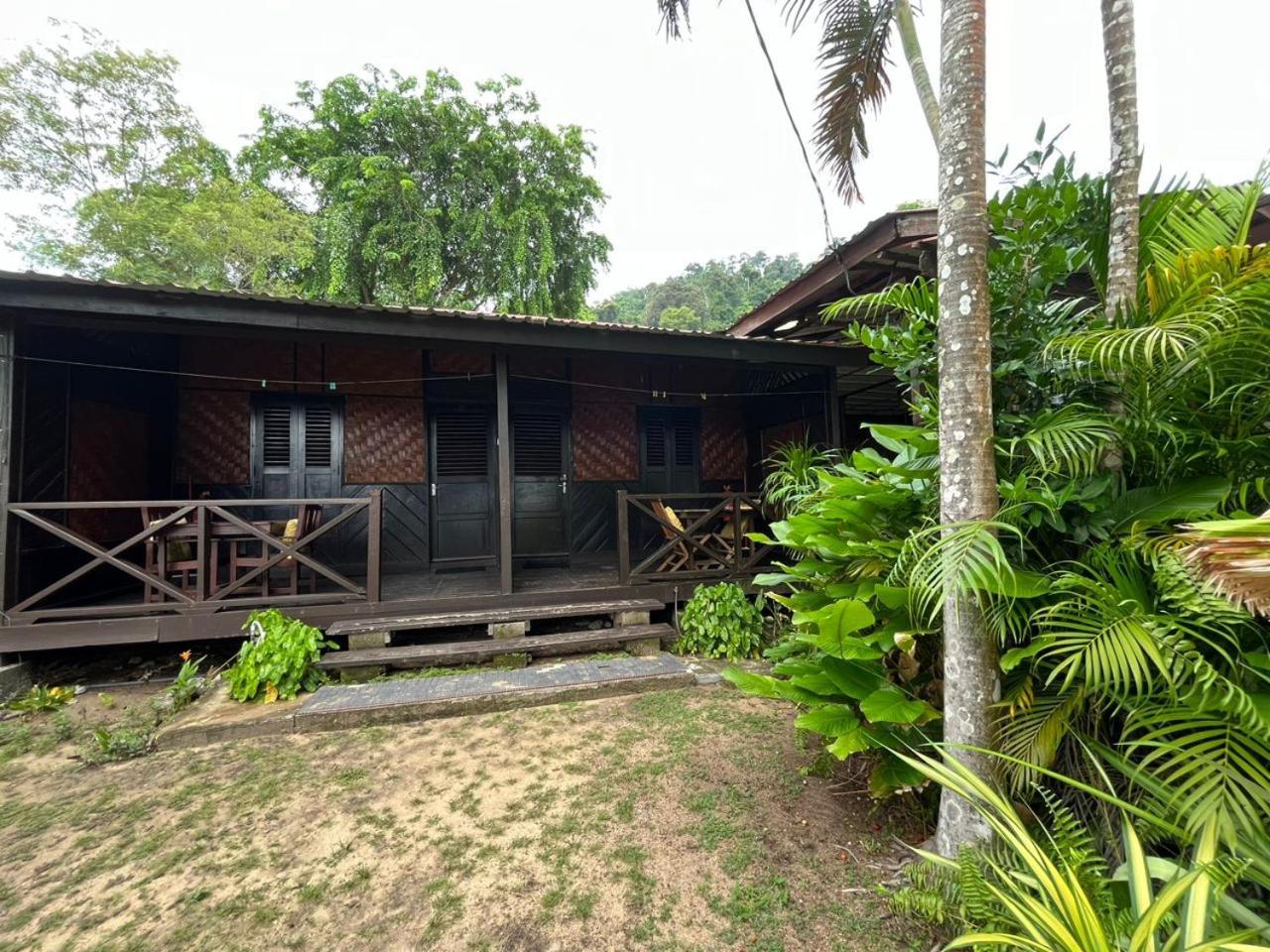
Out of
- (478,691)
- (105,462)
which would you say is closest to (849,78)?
(478,691)

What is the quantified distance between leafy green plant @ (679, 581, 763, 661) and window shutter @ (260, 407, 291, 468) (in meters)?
4.51

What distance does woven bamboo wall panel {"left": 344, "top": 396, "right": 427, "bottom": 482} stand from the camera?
5.56m

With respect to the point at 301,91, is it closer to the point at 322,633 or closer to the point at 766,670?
the point at 322,633

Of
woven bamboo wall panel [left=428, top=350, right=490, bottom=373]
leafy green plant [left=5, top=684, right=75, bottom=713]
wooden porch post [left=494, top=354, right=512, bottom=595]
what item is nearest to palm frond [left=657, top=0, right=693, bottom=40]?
wooden porch post [left=494, top=354, right=512, bottom=595]

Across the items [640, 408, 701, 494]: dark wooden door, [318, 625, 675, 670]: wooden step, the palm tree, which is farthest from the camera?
[640, 408, 701, 494]: dark wooden door

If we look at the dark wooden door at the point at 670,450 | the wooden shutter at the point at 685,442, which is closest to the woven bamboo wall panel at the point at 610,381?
the dark wooden door at the point at 670,450

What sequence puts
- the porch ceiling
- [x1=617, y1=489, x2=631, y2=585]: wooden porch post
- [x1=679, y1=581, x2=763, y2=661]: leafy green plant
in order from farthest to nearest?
[x1=617, y1=489, x2=631, y2=585]: wooden porch post, [x1=679, y1=581, x2=763, y2=661]: leafy green plant, the porch ceiling

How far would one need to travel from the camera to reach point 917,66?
4246mm

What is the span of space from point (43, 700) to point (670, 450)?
5.70m

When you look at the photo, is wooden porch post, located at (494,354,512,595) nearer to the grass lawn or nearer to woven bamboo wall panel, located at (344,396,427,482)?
the grass lawn

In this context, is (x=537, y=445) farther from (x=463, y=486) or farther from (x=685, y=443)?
(x=685, y=443)

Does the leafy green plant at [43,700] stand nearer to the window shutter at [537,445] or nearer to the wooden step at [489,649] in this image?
the wooden step at [489,649]

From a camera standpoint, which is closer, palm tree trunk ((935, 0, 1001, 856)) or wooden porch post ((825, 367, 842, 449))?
palm tree trunk ((935, 0, 1001, 856))

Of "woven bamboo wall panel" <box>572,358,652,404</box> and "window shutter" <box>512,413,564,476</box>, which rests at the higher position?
"woven bamboo wall panel" <box>572,358,652,404</box>
